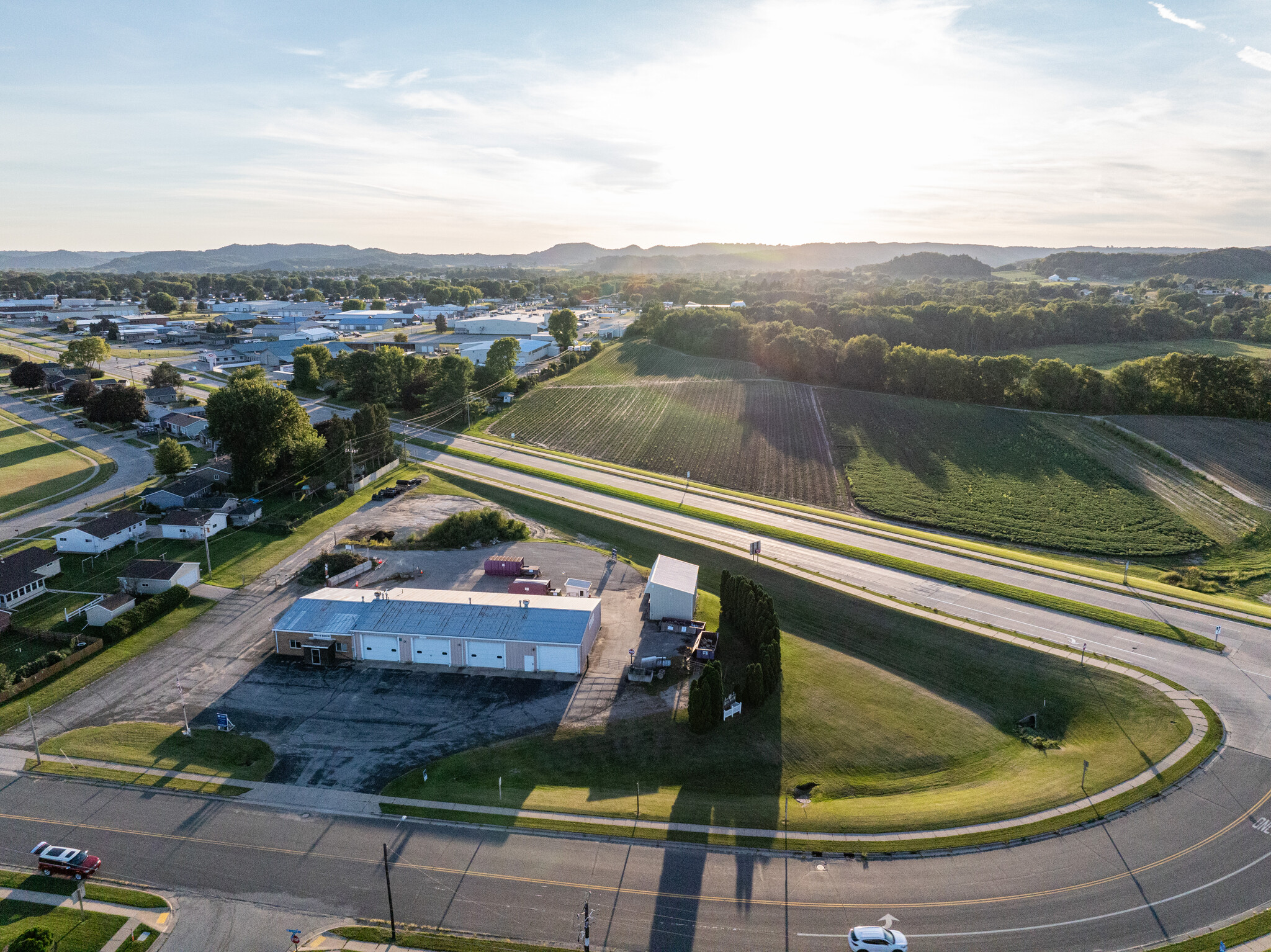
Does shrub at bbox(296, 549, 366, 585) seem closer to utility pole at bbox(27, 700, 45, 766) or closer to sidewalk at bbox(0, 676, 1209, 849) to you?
utility pole at bbox(27, 700, 45, 766)

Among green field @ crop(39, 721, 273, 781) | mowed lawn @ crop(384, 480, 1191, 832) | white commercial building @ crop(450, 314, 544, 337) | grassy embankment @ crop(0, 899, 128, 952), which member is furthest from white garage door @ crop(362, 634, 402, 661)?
white commercial building @ crop(450, 314, 544, 337)

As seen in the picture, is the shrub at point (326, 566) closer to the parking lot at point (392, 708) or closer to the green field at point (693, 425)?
the parking lot at point (392, 708)

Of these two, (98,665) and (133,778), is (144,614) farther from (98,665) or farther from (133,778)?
(133,778)

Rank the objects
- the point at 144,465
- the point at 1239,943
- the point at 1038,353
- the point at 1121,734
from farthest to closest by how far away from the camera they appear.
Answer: the point at 1038,353
the point at 144,465
the point at 1121,734
the point at 1239,943

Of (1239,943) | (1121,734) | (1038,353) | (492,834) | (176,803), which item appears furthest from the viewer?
(1038,353)

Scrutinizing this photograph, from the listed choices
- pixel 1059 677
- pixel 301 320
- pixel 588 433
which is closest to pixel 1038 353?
pixel 588 433

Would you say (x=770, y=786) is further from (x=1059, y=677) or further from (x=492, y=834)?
(x=1059, y=677)

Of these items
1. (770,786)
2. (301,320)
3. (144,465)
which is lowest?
(770,786)
